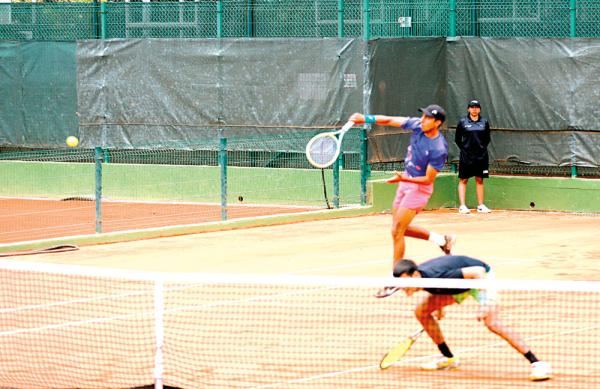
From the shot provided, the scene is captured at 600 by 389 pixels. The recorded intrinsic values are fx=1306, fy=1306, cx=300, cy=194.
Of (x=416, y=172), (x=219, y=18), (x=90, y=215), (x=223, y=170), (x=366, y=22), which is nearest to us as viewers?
(x=416, y=172)

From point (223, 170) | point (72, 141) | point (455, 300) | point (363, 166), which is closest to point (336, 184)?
point (363, 166)

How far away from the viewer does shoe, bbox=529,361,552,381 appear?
8609 mm

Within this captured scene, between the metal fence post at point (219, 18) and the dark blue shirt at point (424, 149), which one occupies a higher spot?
the metal fence post at point (219, 18)

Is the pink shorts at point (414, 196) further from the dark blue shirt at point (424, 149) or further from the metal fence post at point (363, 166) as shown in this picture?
the metal fence post at point (363, 166)

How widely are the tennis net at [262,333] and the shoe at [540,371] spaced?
5 centimetres

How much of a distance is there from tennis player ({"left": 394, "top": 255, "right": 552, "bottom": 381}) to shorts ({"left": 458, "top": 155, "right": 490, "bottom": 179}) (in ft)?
35.9

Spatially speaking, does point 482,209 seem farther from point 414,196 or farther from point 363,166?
point 414,196

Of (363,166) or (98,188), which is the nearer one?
(98,188)

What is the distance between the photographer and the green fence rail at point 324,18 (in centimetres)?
2022

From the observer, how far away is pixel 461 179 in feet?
65.4

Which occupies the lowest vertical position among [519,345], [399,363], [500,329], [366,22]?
[399,363]

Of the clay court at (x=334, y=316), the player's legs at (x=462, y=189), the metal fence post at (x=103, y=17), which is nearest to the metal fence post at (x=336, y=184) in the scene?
the clay court at (x=334, y=316)

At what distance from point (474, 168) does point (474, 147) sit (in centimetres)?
32

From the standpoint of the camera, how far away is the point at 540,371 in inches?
339
